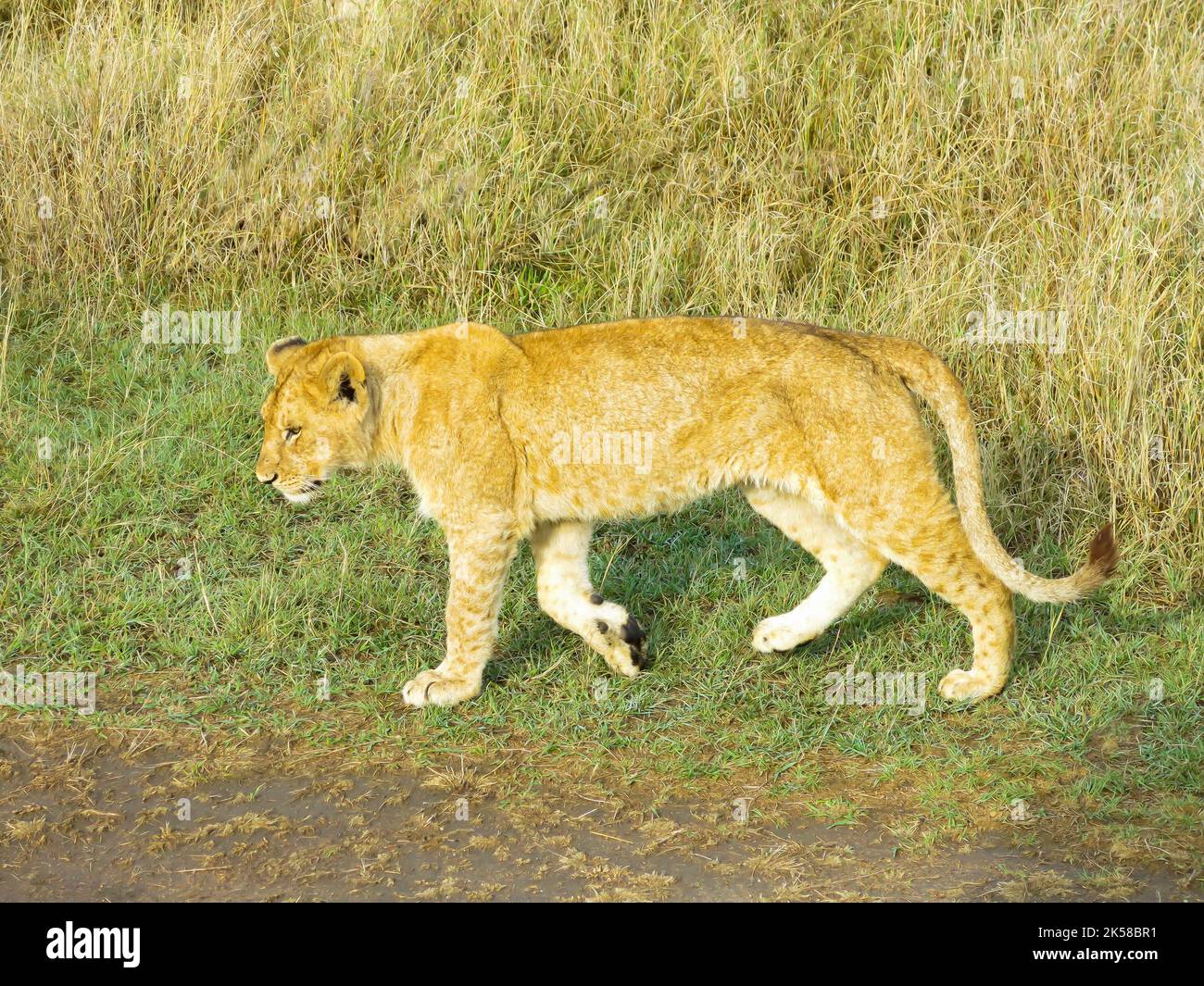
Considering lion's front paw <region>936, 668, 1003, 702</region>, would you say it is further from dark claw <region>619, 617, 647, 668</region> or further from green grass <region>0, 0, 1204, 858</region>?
dark claw <region>619, 617, 647, 668</region>

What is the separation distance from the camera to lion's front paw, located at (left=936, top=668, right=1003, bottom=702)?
5.43 metres

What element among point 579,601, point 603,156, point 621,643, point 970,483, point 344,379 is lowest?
point 621,643

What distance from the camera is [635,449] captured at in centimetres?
541

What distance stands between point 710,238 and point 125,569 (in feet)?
11.4

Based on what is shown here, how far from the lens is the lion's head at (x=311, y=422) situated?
5.48m

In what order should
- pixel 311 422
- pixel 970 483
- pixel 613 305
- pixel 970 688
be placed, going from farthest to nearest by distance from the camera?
pixel 613 305 → pixel 311 422 → pixel 970 688 → pixel 970 483

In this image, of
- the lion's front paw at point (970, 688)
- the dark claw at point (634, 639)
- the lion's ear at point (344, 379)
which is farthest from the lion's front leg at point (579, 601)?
the lion's front paw at point (970, 688)

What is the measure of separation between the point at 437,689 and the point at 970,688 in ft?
6.46

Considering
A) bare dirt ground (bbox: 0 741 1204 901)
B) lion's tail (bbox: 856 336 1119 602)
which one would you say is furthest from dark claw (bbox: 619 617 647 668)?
lion's tail (bbox: 856 336 1119 602)

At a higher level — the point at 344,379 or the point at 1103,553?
the point at 344,379

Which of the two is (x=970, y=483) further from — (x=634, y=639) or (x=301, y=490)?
(x=301, y=490)

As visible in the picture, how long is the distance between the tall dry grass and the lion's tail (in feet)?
5.37

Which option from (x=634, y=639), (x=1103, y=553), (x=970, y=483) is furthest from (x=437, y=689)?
(x=1103, y=553)

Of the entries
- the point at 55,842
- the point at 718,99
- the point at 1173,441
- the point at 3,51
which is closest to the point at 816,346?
the point at 1173,441
